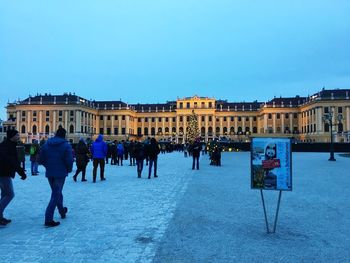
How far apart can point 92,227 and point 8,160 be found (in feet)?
6.07

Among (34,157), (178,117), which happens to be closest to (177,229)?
(34,157)

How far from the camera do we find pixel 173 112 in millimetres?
111125

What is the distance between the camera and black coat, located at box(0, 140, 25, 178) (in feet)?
21.2

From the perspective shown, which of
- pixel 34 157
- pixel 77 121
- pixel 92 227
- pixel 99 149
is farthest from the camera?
pixel 77 121

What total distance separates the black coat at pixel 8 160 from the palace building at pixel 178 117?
84751 millimetres

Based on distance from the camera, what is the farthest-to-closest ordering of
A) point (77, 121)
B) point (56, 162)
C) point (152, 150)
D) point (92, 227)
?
point (77, 121) → point (152, 150) → point (56, 162) → point (92, 227)

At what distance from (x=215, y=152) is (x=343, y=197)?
13080mm

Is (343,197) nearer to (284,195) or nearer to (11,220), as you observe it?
(284,195)

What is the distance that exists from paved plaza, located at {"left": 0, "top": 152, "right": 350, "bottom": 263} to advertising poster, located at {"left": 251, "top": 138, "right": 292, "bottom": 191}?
0.82 metres

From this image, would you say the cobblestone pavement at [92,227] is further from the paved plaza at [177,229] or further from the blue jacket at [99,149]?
the blue jacket at [99,149]

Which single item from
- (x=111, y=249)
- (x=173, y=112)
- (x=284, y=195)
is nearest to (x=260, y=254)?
(x=111, y=249)

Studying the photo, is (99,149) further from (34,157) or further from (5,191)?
(5,191)

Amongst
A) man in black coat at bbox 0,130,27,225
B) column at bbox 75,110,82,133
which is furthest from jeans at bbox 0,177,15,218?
column at bbox 75,110,82,133

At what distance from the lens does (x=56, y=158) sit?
6.73 metres
